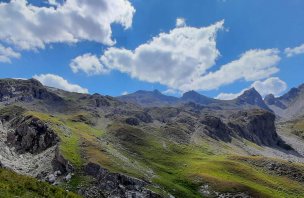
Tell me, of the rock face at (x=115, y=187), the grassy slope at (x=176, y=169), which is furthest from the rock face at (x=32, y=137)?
the rock face at (x=115, y=187)

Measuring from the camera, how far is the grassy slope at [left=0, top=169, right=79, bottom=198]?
3782 cm

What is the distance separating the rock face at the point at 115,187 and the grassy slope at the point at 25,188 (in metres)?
46.8

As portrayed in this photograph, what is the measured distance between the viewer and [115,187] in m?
91.1

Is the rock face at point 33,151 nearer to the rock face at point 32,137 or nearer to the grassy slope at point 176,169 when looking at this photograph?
the rock face at point 32,137

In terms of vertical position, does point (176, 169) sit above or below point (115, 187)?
above

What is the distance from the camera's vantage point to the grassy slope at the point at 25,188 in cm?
3782

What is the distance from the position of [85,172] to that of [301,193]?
58.4m

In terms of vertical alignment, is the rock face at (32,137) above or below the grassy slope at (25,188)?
above

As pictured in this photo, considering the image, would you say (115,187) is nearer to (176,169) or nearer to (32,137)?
(176,169)

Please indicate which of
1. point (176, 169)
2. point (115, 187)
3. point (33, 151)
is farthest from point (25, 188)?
point (33, 151)

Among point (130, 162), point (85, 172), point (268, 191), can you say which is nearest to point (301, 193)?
point (268, 191)

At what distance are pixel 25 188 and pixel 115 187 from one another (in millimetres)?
52824

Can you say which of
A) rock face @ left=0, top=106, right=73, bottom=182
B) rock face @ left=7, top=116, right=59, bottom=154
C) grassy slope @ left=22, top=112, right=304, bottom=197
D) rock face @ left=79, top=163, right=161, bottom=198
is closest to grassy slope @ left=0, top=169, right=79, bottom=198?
rock face @ left=79, top=163, right=161, bottom=198

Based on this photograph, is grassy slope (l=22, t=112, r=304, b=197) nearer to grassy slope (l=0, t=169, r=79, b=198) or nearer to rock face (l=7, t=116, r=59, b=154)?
rock face (l=7, t=116, r=59, b=154)
